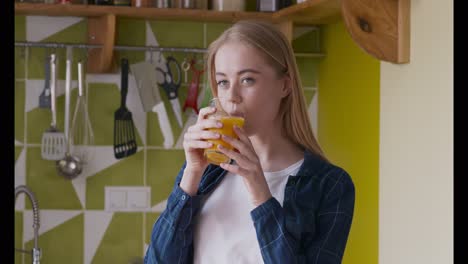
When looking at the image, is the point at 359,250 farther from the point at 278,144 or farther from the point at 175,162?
the point at 278,144

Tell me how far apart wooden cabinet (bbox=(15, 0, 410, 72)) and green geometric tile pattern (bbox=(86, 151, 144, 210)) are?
0.36 metres

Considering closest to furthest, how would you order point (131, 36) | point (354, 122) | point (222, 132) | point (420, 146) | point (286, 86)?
point (222, 132) → point (286, 86) → point (420, 146) → point (354, 122) → point (131, 36)

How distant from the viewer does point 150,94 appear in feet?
9.02

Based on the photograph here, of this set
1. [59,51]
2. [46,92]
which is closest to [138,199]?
[46,92]

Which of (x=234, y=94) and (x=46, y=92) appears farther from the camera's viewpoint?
(x=46, y=92)

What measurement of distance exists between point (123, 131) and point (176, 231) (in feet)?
5.18

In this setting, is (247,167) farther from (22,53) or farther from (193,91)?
(22,53)

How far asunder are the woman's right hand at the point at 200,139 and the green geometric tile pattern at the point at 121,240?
5.17 ft

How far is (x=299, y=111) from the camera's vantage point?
1309 mm

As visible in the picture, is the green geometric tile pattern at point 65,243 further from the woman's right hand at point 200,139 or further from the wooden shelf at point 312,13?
the woman's right hand at point 200,139

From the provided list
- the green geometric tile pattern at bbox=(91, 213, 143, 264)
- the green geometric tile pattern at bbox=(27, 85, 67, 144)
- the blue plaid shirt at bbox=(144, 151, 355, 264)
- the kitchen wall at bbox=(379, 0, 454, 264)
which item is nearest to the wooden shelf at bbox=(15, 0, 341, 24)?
the green geometric tile pattern at bbox=(27, 85, 67, 144)

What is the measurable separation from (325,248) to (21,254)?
1.80m

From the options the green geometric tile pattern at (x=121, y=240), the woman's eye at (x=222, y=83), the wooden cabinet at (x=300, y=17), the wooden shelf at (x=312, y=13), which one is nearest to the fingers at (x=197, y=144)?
the woman's eye at (x=222, y=83)

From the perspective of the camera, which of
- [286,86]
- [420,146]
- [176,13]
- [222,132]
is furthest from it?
[176,13]
